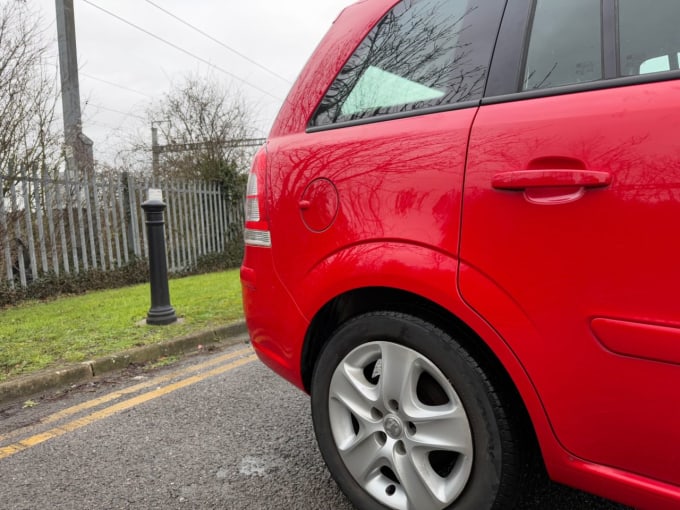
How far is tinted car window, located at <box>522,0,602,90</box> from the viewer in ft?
4.60

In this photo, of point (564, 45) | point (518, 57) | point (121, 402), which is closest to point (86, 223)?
point (121, 402)

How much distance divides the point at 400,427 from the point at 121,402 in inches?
86.2

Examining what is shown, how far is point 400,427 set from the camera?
162 centimetres

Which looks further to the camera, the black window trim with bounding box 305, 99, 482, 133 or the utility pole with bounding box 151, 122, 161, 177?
the utility pole with bounding box 151, 122, 161, 177

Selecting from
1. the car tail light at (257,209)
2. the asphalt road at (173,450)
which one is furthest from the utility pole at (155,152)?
the car tail light at (257,209)

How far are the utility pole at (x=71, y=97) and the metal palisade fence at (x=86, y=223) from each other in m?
0.51

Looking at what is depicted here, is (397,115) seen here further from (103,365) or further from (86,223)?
(86,223)

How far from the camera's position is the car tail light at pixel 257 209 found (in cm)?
206

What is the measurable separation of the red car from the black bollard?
3096 millimetres

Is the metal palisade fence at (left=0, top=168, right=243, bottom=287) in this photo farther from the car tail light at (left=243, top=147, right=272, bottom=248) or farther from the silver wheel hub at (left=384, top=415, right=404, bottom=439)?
the silver wheel hub at (left=384, top=415, right=404, bottom=439)

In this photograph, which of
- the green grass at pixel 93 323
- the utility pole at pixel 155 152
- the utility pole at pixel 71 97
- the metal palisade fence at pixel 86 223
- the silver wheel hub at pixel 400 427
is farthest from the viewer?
the utility pole at pixel 155 152

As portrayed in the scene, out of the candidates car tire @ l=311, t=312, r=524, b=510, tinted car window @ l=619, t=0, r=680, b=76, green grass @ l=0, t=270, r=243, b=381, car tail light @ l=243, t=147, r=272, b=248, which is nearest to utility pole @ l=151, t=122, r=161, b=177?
green grass @ l=0, t=270, r=243, b=381

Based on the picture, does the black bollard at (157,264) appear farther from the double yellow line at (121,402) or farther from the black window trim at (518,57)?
the black window trim at (518,57)

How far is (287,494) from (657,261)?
5.25ft
